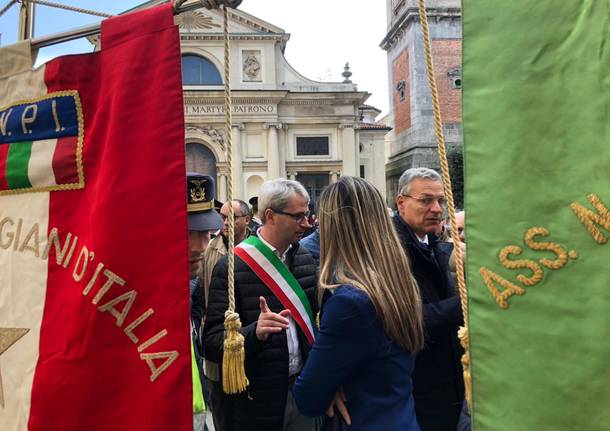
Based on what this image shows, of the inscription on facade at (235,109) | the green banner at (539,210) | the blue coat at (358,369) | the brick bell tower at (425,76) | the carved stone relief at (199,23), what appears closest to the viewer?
the green banner at (539,210)

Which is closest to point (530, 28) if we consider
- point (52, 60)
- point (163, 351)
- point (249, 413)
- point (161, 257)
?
point (161, 257)

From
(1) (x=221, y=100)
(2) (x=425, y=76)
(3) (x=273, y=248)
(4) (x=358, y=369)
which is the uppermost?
(2) (x=425, y=76)

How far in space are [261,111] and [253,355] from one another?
24523 mm

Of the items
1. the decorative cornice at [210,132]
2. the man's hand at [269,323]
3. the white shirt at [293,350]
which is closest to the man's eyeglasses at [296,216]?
the white shirt at [293,350]

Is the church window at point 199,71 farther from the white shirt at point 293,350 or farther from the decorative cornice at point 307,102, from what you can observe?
the white shirt at point 293,350

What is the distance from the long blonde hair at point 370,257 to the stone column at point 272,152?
931 inches

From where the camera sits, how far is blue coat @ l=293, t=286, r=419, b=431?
163cm

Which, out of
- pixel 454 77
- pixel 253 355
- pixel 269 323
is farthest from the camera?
pixel 454 77

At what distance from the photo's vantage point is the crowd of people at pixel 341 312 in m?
1.68

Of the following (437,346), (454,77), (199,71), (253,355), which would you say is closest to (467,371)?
(437,346)

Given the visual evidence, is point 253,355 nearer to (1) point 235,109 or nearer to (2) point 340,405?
(2) point 340,405

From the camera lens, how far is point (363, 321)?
1.63m

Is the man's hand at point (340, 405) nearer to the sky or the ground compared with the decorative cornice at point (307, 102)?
nearer to the ground

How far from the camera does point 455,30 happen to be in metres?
27.4
